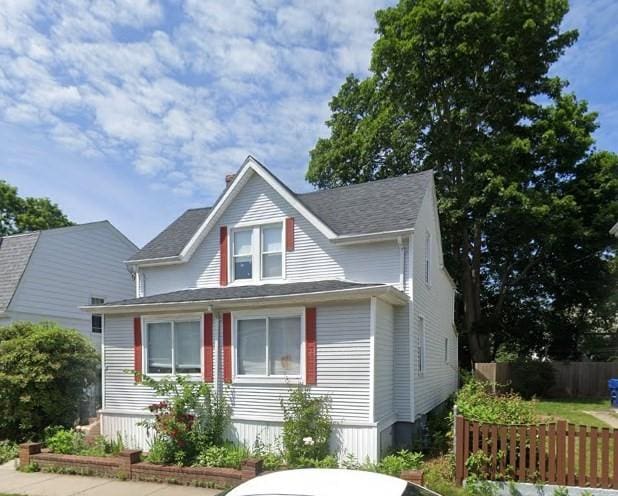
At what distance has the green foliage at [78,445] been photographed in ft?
35.1

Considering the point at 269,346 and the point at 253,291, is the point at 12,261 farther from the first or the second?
the point at 269,346

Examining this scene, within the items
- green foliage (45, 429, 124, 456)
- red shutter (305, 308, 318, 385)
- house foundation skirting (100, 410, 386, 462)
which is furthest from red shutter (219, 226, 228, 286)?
green foliage (45, 429, 124, 456)

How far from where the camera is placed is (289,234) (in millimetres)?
12883

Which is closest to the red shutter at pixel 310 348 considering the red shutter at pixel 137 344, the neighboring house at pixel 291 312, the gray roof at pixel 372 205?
the neighboring house at pixel 291 312

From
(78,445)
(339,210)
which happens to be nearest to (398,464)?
(339,210)

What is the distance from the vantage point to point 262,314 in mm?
10922

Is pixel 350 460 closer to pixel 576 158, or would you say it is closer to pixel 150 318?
pixel 150 318

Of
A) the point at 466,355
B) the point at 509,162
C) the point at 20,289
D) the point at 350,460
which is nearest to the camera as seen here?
the point at 350,460

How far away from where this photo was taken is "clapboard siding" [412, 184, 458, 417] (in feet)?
40.5

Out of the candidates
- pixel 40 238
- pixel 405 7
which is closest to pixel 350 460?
pixel 40 238

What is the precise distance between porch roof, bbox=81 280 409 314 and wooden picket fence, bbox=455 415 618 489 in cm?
306

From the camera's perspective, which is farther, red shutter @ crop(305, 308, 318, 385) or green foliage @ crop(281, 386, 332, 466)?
red shutter @ crop(305, 308, 318, 385)

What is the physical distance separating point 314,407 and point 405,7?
22.7 meters

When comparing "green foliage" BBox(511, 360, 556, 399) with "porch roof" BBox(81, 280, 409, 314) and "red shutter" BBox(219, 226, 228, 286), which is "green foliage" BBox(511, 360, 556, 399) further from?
"red shutter" BBox(219, 226, 228, 286)
